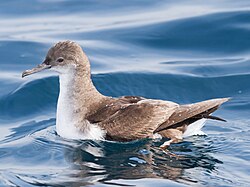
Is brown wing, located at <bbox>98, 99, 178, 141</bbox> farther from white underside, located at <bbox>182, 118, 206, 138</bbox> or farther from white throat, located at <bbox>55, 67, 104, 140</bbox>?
white underside, located at <bbox>182, 118, 206, 138</bbox>

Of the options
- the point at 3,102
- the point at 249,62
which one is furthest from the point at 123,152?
the point at 249,62

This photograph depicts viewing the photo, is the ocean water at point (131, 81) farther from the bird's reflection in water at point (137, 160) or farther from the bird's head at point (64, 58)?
the bird's head at point (64, 58)

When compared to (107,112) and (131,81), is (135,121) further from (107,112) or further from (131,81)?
(131,81)

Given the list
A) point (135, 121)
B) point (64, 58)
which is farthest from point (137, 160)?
point (64, 58)

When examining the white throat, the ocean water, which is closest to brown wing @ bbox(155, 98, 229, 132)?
the ocean water

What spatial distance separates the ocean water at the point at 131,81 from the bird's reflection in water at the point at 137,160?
0.01 meters

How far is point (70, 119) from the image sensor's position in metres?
9.28

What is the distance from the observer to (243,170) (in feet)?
28.1

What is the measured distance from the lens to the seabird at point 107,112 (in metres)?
9.09

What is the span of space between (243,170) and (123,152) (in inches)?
54.9

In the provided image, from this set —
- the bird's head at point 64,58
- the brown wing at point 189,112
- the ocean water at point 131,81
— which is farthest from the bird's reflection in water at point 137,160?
the bird's head at point 64,58

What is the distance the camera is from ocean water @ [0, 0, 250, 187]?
8609 millimetres

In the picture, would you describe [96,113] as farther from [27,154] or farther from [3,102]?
[3,102]

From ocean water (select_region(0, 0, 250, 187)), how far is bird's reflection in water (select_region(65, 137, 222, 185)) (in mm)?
11
